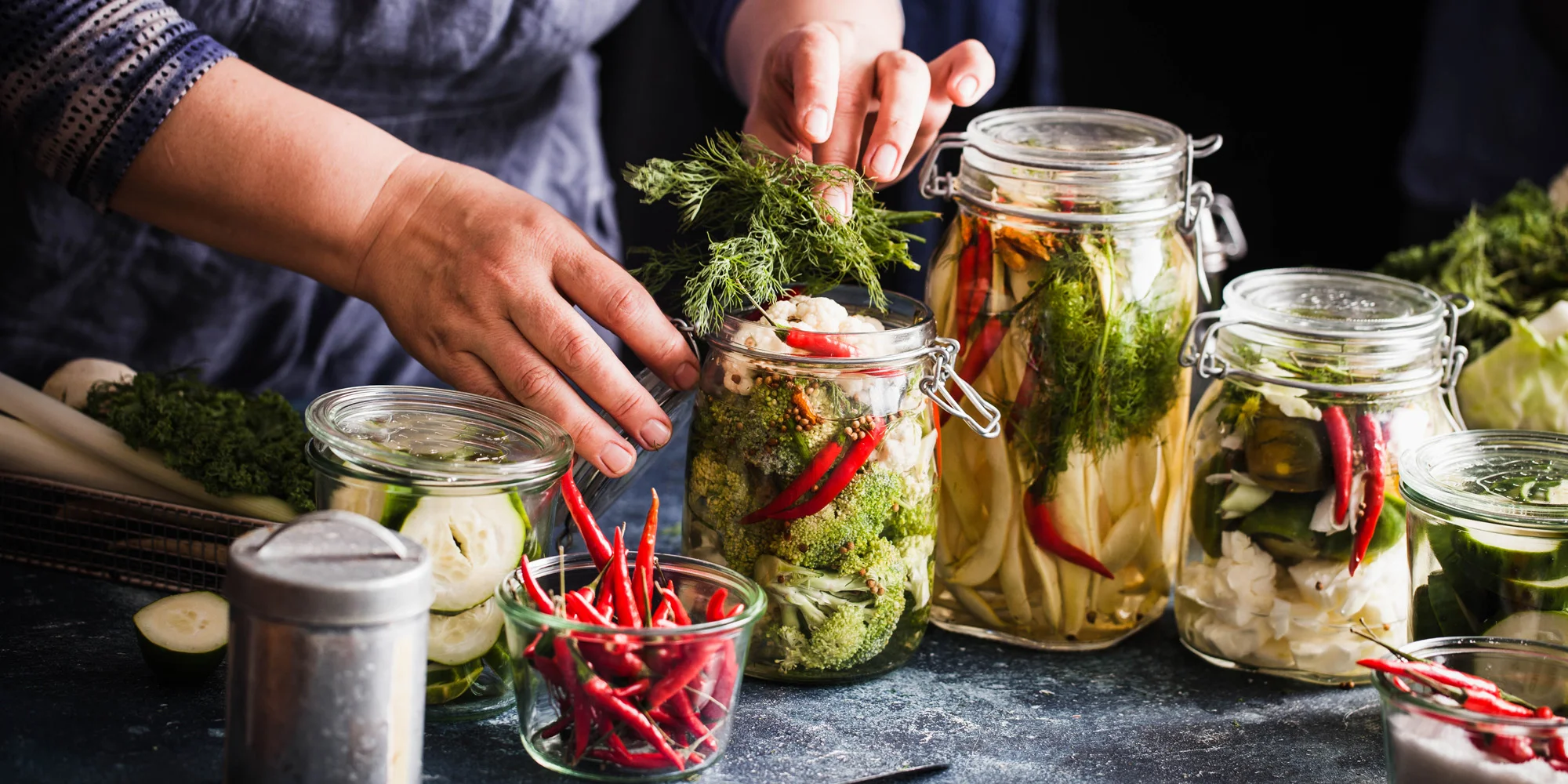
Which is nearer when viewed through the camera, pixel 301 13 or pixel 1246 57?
pixel 301 13

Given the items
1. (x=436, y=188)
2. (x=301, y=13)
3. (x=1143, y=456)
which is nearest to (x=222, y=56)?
(x=436, y=188)

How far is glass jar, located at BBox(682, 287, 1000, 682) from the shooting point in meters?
0.99

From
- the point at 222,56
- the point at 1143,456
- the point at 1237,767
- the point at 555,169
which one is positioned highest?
the point at 222,56

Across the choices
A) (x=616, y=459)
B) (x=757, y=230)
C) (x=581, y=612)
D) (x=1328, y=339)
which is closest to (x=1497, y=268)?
(x=1328, y=339)

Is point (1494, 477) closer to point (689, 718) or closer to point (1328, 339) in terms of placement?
point (1328, 339)

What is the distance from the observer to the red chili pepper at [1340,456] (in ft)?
3.44

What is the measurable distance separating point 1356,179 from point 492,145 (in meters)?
2.43

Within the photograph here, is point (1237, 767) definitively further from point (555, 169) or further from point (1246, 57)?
point (1246, 57)

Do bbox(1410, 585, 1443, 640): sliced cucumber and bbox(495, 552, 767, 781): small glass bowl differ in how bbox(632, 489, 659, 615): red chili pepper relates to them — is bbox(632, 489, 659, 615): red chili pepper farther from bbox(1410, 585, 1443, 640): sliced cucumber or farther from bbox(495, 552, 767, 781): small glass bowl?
bbox(1410, 585, 1443, 640): sliced cucumber

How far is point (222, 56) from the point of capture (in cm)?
110

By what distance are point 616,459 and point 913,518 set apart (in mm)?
236

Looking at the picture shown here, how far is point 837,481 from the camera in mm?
984

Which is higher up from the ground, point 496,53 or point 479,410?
point 496,53

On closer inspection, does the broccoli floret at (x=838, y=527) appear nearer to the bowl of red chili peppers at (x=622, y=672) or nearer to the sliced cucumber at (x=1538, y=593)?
the bowl of red chili peppers at (x=622, y=672)
